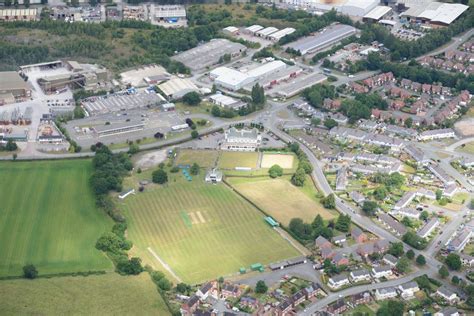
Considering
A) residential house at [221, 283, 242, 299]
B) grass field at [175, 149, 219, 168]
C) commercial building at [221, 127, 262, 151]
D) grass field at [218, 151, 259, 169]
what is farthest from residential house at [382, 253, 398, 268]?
commercial building at [221, 127, 262, 151]

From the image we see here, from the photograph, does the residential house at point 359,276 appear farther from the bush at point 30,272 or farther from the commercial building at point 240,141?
the bush at point 30,272

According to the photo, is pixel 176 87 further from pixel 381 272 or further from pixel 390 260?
pixel 381 272

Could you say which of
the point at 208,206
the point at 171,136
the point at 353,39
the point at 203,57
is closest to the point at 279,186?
the point at 208,206

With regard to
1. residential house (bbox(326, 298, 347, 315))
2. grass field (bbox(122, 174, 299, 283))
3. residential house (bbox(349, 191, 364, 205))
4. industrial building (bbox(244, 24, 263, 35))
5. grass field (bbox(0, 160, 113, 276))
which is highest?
industrial building (bbox(244, 24, 263, 35))

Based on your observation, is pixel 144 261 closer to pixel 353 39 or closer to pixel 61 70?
pixel 61 70

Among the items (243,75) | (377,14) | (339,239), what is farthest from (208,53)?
(339,239)

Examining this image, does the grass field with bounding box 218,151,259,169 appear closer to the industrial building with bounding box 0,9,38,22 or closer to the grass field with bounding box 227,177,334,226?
the grass field with bounding box 227,177,334,226
